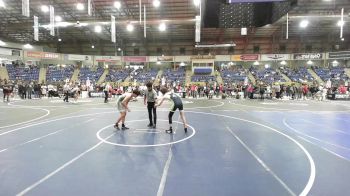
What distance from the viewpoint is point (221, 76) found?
1609 inches

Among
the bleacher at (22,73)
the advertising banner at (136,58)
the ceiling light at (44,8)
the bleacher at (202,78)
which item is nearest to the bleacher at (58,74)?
the bleacher at (22,73)

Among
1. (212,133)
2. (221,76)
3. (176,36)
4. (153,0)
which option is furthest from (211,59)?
(212,133)

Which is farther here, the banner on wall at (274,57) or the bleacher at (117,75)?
the banner on wall at (274,57)

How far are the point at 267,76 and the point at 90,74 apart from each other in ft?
90.2

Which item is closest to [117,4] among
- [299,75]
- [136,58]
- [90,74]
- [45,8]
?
[45,8]

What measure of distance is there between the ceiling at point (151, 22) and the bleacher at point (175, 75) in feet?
19.7

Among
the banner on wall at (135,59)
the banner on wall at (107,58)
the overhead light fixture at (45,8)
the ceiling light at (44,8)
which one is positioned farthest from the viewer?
the banner on wall at (135,59)

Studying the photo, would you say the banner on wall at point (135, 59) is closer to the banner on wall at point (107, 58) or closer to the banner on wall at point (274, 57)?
the banner on wall at point (107, 58)

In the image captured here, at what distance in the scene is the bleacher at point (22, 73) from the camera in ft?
123

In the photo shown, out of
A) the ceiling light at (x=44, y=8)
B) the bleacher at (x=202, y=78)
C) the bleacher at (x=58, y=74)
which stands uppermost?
the ceiling light at (x=44, y=8)

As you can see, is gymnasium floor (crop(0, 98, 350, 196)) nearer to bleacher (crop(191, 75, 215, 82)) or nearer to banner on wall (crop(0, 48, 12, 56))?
bleacher (crop(191, 75, 215, 82))

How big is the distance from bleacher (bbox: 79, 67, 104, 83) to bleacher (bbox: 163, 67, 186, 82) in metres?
10.6

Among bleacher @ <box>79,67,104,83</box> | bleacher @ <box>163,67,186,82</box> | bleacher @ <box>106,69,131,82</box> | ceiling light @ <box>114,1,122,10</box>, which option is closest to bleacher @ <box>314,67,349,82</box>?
bleacher @ <box>163,67,186,82</box>

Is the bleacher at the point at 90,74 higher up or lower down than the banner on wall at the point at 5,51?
lower down
